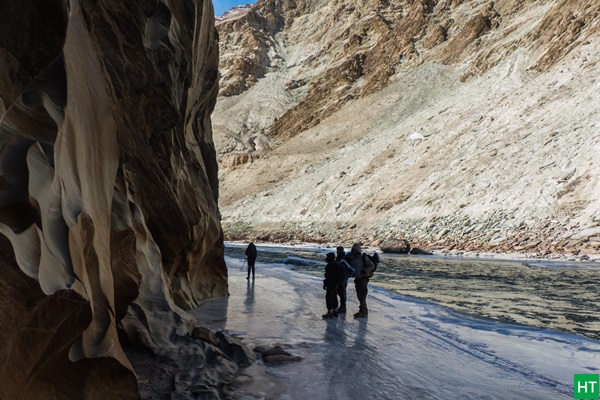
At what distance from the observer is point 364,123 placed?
6450cm

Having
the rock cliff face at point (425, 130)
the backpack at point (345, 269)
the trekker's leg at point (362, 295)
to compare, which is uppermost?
the rock cliff face at point (425, 130)

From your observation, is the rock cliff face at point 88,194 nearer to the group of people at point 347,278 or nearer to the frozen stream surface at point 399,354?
the frozen stream surface at point 399,354

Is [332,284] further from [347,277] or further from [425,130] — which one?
[425,130]

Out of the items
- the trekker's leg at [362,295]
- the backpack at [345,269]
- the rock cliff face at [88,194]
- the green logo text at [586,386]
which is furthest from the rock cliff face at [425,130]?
the rock cliff face at [88,194]

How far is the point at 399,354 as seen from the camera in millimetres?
6270

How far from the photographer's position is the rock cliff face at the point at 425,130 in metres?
28.2

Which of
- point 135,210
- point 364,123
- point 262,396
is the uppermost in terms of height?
point 364,123

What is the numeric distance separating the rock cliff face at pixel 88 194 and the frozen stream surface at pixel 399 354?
3.61ft

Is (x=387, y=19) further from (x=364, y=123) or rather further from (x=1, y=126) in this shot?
(x=1, y=126)

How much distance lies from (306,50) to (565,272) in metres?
92.9

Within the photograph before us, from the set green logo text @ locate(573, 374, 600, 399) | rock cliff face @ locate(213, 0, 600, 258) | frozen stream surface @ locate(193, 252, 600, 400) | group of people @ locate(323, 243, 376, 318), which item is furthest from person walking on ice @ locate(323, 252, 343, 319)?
rock cliff face @ locate(213, 0, 600, 258)

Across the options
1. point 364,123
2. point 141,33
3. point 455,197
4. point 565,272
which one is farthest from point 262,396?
point 364,123

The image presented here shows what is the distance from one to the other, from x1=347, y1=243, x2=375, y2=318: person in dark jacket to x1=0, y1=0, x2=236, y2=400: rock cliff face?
4036mm

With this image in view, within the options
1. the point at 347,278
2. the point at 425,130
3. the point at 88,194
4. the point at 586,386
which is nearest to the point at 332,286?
the point at 347,278
